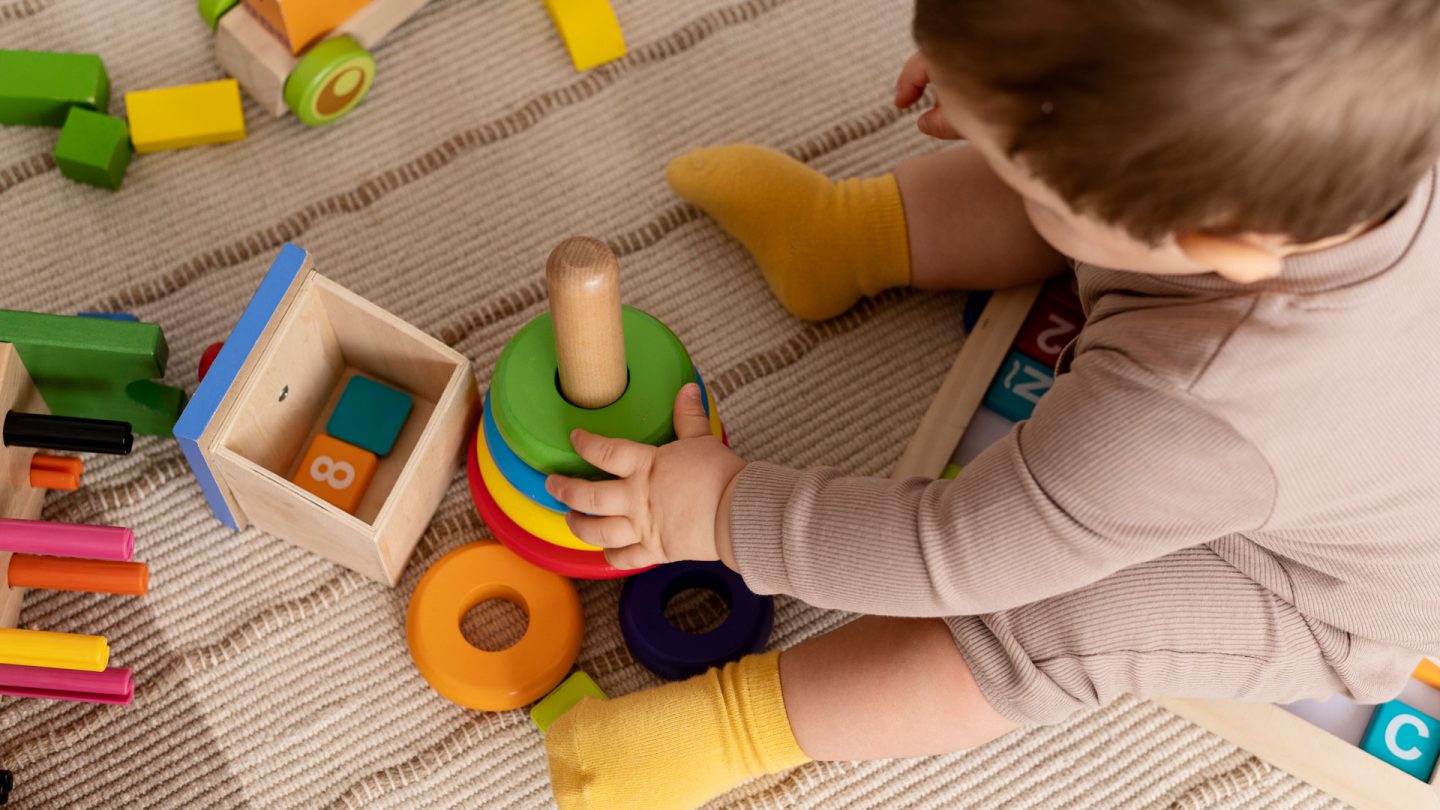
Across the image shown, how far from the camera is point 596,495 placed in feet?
2.31

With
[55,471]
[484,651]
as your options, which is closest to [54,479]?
[55,471]

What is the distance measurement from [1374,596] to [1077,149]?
329mm

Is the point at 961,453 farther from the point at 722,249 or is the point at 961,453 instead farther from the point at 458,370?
the point at 458,370

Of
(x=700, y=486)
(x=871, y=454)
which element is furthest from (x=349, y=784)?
(x=871, y=454)

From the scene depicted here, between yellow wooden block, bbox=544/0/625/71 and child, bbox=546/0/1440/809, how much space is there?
267mm

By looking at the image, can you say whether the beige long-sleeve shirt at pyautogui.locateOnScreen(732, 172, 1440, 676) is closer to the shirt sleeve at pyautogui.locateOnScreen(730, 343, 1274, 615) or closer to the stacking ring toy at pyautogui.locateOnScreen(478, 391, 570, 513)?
the shirt sleeve at pyautogui.locateOnScreen(730, 343, 1274, 615)

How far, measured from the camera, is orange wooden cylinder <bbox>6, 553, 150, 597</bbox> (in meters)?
0.67

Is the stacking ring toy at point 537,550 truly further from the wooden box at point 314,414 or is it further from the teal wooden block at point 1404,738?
the teal wooden block at point 1404,738

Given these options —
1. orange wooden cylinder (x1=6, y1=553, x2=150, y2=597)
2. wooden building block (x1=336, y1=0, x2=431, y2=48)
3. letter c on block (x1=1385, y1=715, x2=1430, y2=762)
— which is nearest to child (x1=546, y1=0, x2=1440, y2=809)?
letter c on block (x1=1385, y1=715, x2=1430, y2=762)

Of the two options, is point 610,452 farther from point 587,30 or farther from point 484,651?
point 587,30

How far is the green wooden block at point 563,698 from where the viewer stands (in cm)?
78

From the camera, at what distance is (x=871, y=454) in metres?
0.88

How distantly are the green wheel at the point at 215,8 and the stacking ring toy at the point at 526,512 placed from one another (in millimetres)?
425

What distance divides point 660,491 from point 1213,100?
0.36 m
